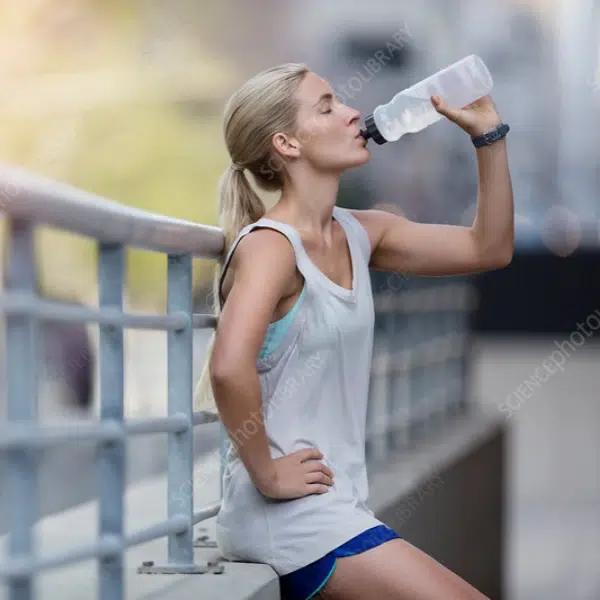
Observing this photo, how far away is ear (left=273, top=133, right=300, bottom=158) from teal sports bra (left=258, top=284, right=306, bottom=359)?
1.05ft

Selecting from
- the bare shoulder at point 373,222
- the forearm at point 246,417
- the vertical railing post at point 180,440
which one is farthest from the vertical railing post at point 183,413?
the bare shoulder at point 373,222

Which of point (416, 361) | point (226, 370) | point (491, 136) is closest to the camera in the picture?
point (226, 370)

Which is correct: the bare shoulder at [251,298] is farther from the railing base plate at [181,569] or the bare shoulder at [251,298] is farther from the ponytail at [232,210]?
the railing base plate at [181,569]

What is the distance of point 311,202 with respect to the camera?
3.05 metres

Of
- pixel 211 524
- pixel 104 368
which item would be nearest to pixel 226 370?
pixel 104 368

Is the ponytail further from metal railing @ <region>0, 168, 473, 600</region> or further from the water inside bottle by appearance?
the water inside bottle

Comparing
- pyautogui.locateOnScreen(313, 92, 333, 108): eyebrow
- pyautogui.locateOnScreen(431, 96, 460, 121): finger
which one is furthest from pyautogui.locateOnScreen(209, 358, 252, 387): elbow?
pyautogui.locateOnScreen(431, 96, 460, 121): finger

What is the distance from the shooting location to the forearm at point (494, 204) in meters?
3.16

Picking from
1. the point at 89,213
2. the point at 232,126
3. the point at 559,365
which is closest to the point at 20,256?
the point at 89,213

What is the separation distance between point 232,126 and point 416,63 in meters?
22.0

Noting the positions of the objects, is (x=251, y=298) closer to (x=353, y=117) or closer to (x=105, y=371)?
(x=105, y=371)

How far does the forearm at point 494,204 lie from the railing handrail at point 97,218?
58 centimetres

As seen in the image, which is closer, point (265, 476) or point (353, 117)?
point (265, 476)

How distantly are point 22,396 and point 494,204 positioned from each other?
1.48 metres
